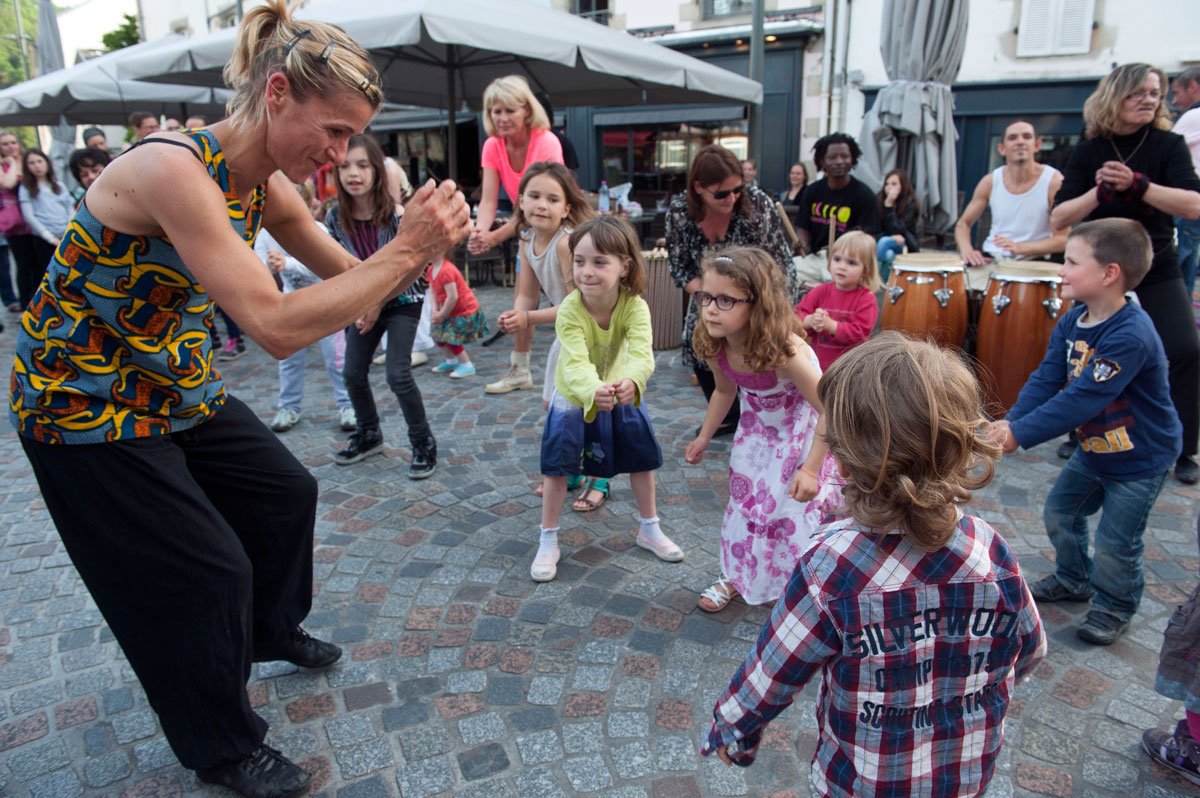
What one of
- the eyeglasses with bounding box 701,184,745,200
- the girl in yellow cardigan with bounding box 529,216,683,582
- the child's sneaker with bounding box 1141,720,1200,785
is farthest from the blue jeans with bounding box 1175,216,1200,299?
the girl in yellow cardigan with bounding box 529,216,683,582

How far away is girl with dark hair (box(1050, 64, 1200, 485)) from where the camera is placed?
3.68m

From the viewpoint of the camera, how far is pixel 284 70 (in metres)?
1.73

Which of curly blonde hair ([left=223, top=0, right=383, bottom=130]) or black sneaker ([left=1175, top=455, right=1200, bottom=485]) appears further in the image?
black sneaker ([left=1175, top=455, right=1200, bottom=485])

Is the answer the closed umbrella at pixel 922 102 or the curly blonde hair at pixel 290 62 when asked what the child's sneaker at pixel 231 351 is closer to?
the curly blonde hair at pixel 290 62

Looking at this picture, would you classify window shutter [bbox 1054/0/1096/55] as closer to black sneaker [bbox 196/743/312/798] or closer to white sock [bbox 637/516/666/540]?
white sock [bbox 637/516/666/540]

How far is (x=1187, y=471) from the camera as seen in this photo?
408 centimetres

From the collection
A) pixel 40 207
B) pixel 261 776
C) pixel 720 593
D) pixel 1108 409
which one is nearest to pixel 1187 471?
pixel 1108 409

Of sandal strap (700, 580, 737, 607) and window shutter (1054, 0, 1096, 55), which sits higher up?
window shutter (1054, 0, 1096, 55)

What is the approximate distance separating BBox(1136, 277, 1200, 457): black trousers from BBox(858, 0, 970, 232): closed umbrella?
3146 mm

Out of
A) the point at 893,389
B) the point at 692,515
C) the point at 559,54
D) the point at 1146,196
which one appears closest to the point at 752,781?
the point at 893,389

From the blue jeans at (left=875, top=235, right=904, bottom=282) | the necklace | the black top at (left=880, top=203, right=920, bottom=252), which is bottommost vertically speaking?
the blue jeans at (left=875, top=235, right=904, bottom=282)

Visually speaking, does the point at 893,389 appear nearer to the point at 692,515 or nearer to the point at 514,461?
the point at 692,515

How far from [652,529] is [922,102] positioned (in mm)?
4954

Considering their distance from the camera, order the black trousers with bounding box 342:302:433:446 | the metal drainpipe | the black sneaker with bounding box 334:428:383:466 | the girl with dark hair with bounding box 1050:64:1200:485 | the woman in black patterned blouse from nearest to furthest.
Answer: the girl with dark hair with bounding box 1050:64:1200:485 < the woman in black patterned blouse < the black trousers with bounding box 342:302:433:446 < the black sneaker with bounding box 334:428:383:466 < the metal drainpipe
